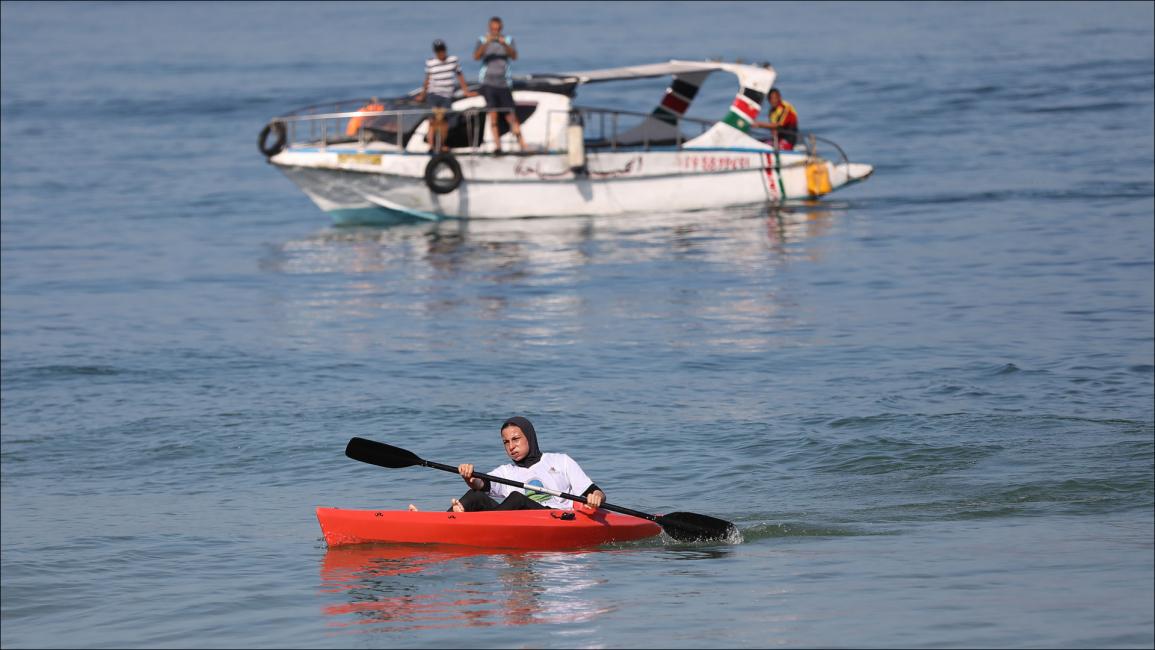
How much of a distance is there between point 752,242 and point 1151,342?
969 cm

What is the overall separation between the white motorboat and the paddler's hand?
16610 millimetres

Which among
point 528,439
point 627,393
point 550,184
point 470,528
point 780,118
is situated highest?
point 780,118

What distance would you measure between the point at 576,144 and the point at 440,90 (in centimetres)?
263

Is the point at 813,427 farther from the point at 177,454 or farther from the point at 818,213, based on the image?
the point at 818,213

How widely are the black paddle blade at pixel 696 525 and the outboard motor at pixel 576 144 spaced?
1695 cm

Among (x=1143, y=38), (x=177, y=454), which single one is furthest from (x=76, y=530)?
(x=1143, y=38)

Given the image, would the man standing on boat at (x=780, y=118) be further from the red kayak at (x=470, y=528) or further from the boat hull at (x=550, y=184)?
the red kayak at (x=470, y=528)

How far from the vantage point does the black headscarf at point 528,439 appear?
Result: 1171cm

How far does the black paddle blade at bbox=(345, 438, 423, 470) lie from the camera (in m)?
12.5

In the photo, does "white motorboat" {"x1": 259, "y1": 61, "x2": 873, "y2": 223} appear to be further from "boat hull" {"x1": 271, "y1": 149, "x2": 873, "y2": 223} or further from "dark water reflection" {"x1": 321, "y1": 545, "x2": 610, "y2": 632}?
"dark water reflection" {"x1": 321, "y1": 545, "x2": 610, "y2": 632}

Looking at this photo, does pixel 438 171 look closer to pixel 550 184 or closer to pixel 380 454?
pixel 550 184

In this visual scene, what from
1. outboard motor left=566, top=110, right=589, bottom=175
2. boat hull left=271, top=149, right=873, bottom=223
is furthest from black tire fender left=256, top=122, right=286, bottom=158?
outboard motor left=566, top=110, right=589, bottom=175

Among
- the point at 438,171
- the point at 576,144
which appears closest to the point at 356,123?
the point at 438,171

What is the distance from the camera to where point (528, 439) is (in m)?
11.8
